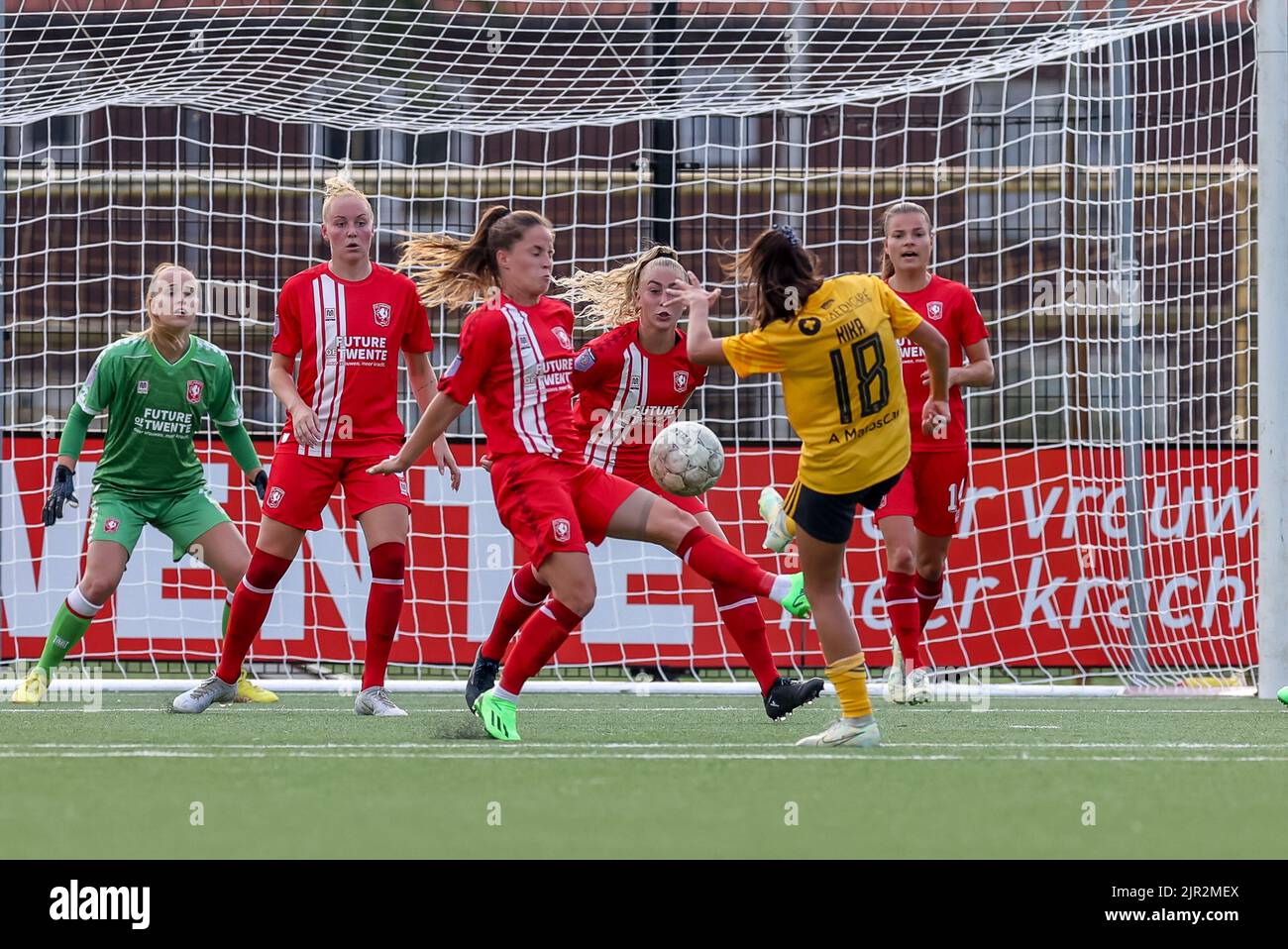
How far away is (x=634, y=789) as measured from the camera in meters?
4.40

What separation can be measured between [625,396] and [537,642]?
1.38m

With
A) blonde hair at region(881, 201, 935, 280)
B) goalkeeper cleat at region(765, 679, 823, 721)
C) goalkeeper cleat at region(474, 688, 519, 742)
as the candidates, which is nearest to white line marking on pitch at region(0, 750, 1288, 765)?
goalkeeper cleat at region(474, 688, 519, 742)

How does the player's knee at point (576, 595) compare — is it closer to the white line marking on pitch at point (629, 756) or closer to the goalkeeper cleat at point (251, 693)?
the white line marking on pitch at point (629, 756)

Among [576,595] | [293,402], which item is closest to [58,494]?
[293,402]

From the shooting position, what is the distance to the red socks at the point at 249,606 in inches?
274

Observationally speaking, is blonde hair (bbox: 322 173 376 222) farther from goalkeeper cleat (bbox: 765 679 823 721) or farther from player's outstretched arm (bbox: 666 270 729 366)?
goalkeeper cleat (bbox: 765 679 823 721)

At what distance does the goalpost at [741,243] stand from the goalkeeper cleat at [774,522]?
218 centimetres

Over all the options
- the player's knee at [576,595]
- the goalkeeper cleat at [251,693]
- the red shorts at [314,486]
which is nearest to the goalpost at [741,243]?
the goalkeeper cleat at [251,693]

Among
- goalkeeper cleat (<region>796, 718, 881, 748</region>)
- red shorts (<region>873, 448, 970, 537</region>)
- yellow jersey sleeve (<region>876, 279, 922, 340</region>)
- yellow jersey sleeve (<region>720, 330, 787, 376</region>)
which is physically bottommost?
goalkeeper cleat (<region>796, 718, 881, 748</region>)

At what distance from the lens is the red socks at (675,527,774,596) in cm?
630

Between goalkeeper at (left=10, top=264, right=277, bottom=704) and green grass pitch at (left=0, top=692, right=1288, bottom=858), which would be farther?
goalkeeper at (left=10, top=264, right=277, bottom=704)

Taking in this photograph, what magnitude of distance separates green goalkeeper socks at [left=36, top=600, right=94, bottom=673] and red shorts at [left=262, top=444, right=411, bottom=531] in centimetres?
135

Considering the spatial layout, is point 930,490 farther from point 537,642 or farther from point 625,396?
point 537,642

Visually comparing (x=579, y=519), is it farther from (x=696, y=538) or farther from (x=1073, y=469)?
(x=1073, y=469)
